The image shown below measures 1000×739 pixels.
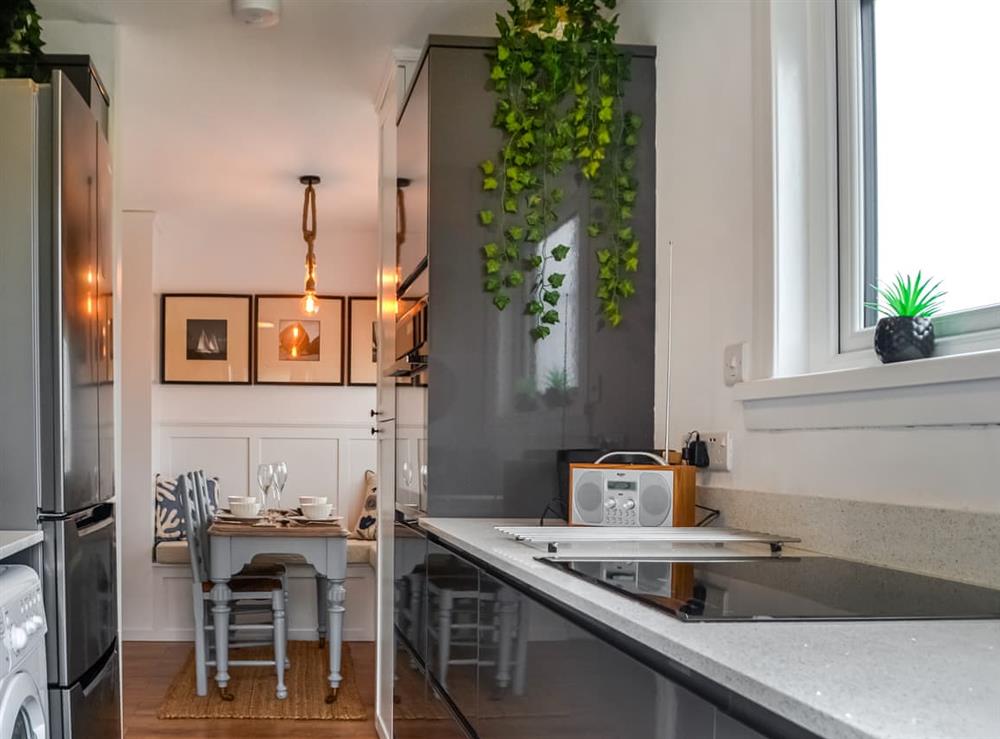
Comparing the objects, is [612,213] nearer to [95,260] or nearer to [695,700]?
[95,260]

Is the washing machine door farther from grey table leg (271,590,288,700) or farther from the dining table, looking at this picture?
grey table leg (271,590,288,700)

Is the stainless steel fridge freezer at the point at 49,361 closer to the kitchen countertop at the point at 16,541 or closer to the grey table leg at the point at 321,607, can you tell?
the kitchen countertop at the point at 16,541

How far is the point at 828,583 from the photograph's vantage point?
60.8 inches

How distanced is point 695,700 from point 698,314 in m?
1.80

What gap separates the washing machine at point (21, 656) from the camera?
204cm

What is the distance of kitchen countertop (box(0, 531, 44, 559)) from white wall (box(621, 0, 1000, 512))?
1.60 meters

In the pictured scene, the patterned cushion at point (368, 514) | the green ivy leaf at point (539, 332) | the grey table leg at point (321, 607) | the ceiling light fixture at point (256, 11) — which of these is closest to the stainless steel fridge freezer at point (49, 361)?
the ceiling light fixture at point (256, 11)

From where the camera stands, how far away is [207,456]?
6.98 m

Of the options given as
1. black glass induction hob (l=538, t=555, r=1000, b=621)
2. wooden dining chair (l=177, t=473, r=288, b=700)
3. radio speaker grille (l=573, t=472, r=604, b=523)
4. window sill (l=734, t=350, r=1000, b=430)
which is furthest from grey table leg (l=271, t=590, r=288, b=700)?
black glass induction hob (l=538, t=555, r=1000, b=621)

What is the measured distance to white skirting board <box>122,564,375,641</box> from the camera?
602 centimetres

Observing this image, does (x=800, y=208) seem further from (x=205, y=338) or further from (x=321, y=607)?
(x=205, y=338)

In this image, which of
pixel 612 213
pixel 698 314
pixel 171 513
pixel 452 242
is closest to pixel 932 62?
pixel 698 314

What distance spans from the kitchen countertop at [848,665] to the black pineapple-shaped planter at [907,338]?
67cm

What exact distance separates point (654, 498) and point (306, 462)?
491cm
